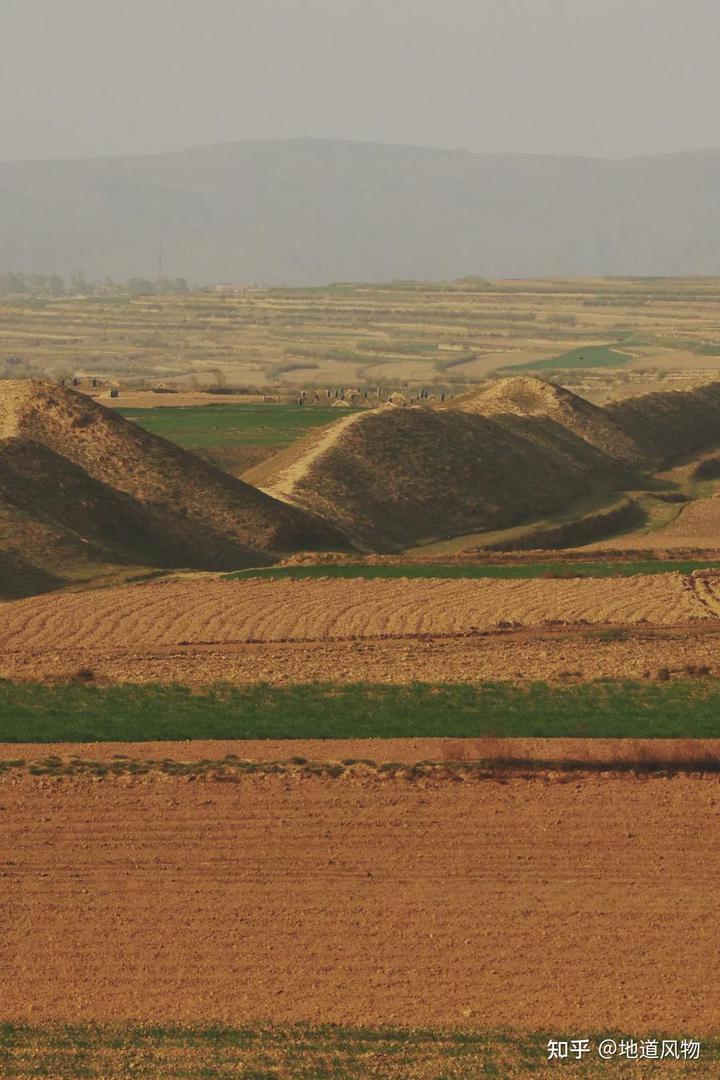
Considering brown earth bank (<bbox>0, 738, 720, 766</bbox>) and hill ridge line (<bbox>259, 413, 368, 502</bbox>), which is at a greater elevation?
hill ridge line (<bbox>259, 413, 368, 502</bbox>)

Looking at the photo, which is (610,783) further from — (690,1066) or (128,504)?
(128,504)

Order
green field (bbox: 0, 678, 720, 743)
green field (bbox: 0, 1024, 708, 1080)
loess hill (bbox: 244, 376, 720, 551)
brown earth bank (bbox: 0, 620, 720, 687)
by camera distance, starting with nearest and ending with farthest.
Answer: green field (bbox: 0, 1024, 708, 1080), green field (bbox: 0, 678, 720, 743), brown earth bank (bbox: 0, 620, 720, 687), loess hill (bbox: 244, 376, 720, 551)

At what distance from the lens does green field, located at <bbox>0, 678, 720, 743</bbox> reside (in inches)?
1207

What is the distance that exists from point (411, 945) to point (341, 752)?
8.91 meters

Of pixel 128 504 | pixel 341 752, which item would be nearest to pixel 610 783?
pixel 341 752

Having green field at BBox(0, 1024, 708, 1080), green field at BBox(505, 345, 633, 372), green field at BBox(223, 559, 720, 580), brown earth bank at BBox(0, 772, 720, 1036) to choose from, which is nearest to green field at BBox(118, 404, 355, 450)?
green field at BBox(223, 559, 720, 580)

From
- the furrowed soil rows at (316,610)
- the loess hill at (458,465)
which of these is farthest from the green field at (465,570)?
the loess hill at (458,465)

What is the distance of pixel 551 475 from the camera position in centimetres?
7662

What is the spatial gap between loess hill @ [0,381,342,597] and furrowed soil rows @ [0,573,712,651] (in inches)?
176

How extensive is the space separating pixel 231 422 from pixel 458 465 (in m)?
19.9

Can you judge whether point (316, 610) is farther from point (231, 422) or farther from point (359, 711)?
point (231, 422)

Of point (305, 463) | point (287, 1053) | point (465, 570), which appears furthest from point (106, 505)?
point (287, 1053)

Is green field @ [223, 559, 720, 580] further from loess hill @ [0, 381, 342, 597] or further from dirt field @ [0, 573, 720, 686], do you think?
loess hill @ [0, 381, 342, 597]

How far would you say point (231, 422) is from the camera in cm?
8869
